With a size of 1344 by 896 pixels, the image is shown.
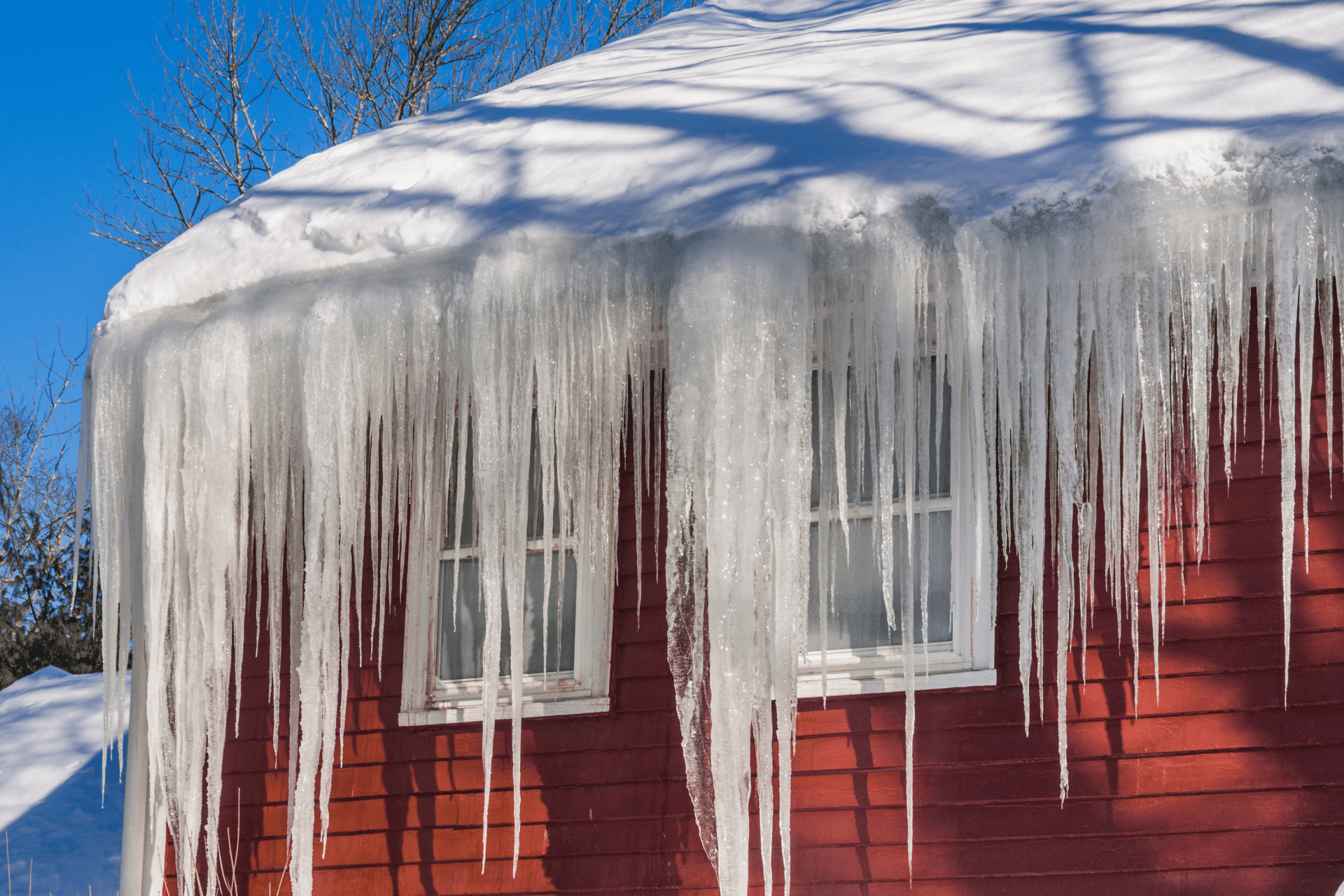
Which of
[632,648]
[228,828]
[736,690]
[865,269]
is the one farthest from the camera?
[228,828]

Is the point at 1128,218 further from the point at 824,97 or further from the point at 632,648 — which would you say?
the point at 632,648

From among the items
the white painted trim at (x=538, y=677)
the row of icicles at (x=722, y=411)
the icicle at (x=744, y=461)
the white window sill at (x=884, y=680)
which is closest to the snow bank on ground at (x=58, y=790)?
the white painted trim at (x=538, y=677)

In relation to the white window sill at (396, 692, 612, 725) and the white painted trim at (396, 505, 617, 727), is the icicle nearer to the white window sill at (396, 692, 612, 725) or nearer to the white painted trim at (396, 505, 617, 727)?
the white painted trim at (396, 505, 617, 727)

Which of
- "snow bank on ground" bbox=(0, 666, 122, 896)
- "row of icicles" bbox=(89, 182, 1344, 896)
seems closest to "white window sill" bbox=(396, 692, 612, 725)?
"row of icicles" bbox=(89, 182, 1344, 896)

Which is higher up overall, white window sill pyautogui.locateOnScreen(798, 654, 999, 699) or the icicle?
the icicle

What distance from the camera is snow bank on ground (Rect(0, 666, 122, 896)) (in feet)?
20.8

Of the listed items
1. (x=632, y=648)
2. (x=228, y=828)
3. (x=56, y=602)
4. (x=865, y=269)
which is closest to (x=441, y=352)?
(x=865, y=269)

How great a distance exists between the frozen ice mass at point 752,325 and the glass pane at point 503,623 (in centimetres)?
79

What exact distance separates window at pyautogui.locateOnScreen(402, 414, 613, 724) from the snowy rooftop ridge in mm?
1292

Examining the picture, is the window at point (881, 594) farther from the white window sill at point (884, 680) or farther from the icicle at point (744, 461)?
the icicle at point (744, 461)

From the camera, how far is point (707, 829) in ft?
9.53

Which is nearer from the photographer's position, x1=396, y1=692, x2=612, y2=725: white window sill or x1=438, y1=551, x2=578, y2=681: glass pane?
x1=396, y1=692, x2=612, y2=725: white window sill

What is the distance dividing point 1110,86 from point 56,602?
19.2m

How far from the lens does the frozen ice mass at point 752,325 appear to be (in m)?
2.19
